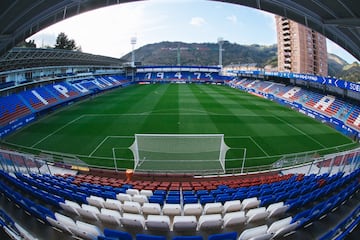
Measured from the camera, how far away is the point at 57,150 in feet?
60.6

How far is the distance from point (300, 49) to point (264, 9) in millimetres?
88454

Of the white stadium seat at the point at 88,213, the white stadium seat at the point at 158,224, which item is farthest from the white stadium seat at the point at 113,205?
the white stadium seat at the point at 158,224

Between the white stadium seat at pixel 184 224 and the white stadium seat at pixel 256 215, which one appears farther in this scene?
the white stadium seat at pixel 256 215

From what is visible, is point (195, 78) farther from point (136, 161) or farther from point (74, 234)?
point (74, 234)

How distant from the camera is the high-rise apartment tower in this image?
9075 centimetres

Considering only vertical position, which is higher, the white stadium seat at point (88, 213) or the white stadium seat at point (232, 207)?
the white stadium seat at point (88, 213)

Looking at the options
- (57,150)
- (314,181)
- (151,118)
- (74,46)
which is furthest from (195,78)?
(314,181)

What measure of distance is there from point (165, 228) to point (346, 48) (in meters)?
14.5

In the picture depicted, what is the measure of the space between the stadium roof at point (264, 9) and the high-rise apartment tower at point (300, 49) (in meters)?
85.2

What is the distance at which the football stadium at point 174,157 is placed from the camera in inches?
249

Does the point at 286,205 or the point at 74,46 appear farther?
the point at 74,46

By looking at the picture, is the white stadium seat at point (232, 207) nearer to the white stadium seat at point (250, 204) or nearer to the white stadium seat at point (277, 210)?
the white stadium seat at point (250, 204)

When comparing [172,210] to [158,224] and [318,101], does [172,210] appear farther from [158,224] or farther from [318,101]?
[318,101]

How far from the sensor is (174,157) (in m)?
15.2
